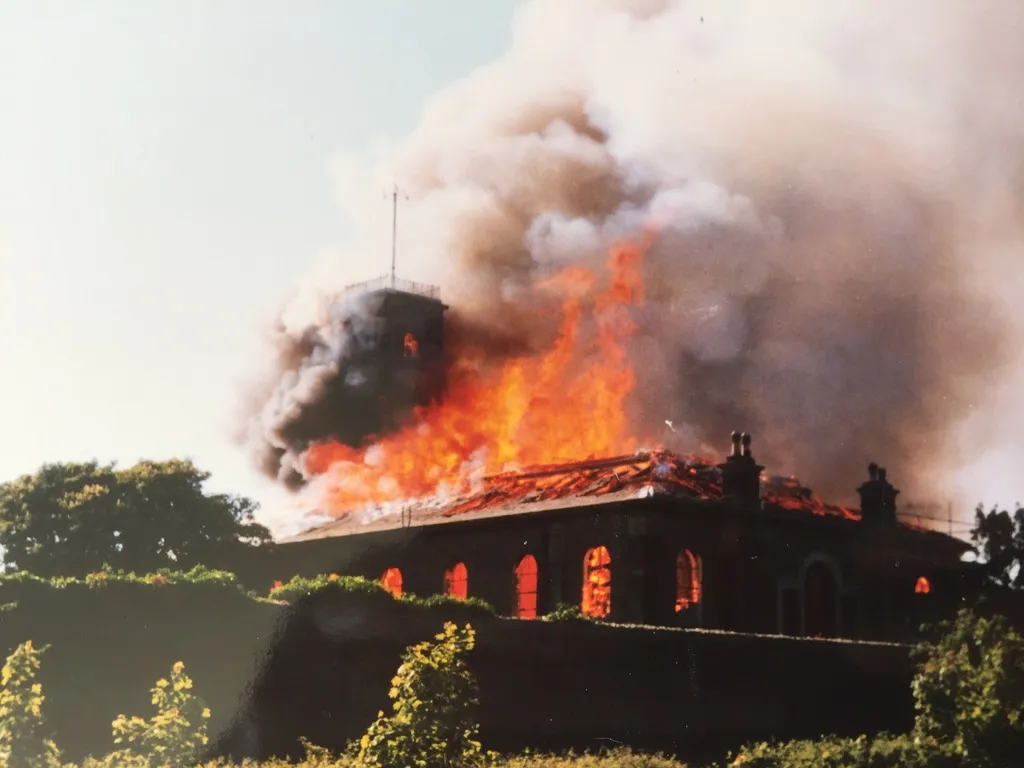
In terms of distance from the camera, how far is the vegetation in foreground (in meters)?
20.2

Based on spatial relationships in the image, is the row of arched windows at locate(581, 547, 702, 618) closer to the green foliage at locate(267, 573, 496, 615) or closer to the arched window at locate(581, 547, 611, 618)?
the arched window at locate(581, 547, 611, 618)

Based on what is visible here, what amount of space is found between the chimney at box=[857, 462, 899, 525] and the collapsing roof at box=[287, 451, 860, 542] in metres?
0.57

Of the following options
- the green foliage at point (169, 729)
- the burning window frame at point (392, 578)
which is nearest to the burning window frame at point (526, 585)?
the burning window frame at point (392, 578)

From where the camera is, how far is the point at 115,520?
42844 millimetres

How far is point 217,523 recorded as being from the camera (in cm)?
4388

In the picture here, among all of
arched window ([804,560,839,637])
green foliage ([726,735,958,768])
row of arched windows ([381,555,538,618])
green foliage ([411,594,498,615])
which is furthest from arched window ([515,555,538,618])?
green foliage ([411,594,498,615])

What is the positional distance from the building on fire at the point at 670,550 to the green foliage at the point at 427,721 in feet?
46.3

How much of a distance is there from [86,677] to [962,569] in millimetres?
30865

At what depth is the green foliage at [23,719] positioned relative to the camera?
68.0 ft

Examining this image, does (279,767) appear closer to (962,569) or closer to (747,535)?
(747,535)

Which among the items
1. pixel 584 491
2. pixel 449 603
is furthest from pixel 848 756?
pixel 584 491

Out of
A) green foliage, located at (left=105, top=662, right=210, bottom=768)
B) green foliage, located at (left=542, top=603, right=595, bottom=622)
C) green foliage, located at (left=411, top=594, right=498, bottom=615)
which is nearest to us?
green foliage, located at (left=105, top=662, right=210, bottom=768)

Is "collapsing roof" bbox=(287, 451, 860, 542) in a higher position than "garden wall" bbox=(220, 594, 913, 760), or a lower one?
higher

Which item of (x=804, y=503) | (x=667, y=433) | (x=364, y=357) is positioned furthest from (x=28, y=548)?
(x=804, y=503)
